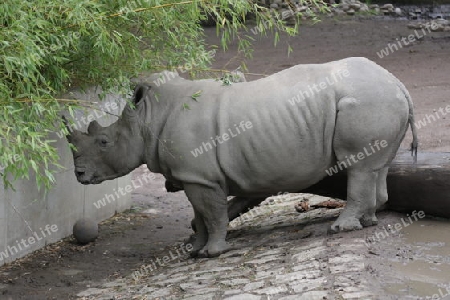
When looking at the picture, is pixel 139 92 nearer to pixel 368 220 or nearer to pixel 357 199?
pixel 357 199

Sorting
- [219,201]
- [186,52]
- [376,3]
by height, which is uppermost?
[186,52]

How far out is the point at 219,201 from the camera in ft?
22.5

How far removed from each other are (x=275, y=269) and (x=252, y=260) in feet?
1.60

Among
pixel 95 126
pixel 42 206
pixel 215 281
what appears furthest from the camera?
pixel 42 206

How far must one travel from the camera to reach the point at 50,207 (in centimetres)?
816

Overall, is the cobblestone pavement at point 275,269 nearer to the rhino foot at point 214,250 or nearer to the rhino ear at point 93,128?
the rhino foot at point 214,250

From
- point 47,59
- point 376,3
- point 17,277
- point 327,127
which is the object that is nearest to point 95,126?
point 47,59

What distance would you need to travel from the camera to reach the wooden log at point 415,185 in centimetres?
687

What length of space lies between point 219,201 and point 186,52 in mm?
Result: 1301

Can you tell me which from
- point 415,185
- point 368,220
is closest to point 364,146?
point 368,220

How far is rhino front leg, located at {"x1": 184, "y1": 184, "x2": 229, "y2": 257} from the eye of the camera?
6.82m

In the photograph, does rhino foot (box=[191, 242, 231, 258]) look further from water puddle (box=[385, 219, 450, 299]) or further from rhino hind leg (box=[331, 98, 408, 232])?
water puddle (box=[385, 219, 450, 299])

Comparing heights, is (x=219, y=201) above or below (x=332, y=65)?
below

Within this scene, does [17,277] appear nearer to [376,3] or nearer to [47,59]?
[47,59]
